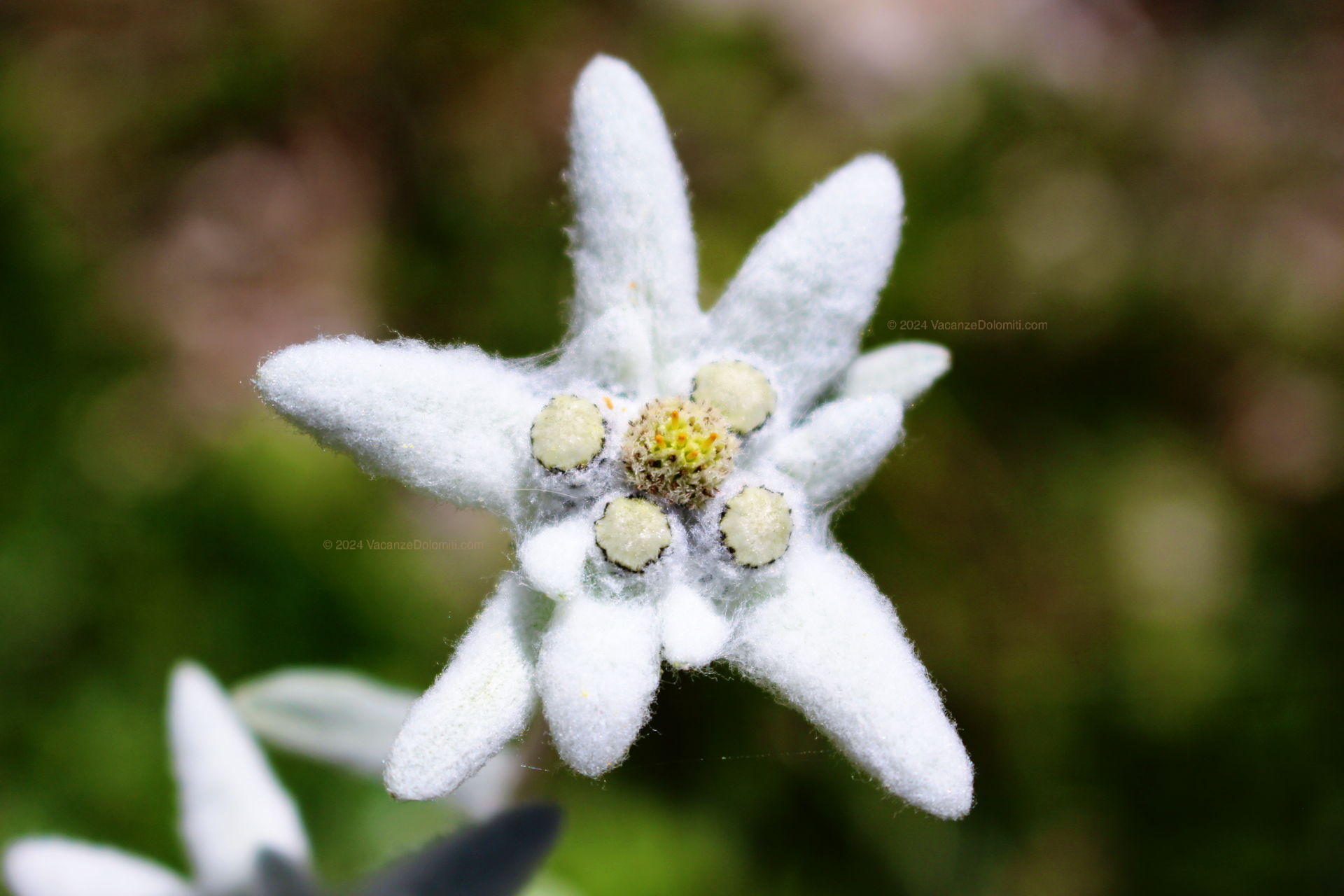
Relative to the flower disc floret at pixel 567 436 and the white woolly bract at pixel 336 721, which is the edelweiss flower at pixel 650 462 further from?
the white woolly bract at pixel 336 721

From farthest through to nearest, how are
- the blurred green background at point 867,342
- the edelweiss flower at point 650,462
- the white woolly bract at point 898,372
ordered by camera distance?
the blurred green background at point 867,342
the white woolly bract at point 898,372
the edelweiss flower at point 650,462

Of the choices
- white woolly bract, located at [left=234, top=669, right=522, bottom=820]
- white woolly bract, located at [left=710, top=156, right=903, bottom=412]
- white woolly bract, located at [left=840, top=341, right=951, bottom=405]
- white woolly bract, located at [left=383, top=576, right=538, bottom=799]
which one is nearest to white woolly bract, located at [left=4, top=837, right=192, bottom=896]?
white woolly bract, located at [left=234, top=669, right=522, bottom=820]

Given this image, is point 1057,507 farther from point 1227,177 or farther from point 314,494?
point 314,494

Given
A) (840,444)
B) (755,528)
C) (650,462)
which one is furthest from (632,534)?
(840,444)

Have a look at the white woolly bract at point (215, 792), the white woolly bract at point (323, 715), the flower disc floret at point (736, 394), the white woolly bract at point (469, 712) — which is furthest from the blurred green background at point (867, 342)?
the flower disc floret at point (736, 394)

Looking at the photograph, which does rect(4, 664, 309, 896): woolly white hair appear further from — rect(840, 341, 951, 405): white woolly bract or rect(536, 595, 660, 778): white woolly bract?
rect(840, 341, 951, 405): white woolly bract

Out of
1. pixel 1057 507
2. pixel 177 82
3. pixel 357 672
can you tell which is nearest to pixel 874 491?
pixel 1057 507

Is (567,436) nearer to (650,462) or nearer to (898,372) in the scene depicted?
(650,462)
